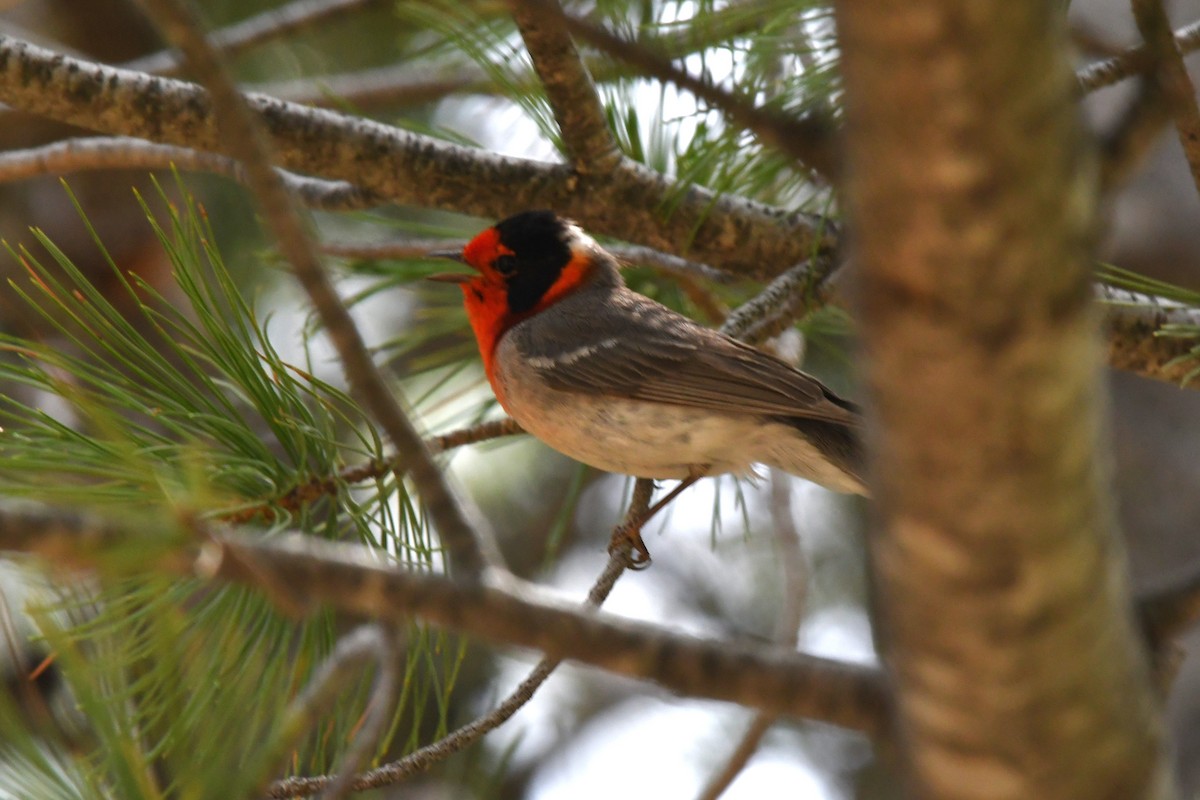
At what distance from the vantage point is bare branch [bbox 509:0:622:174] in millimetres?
2473

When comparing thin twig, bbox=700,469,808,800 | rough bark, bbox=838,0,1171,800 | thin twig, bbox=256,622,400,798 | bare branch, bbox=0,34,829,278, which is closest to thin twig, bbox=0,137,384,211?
bare branch, bbox=0,34,829,278

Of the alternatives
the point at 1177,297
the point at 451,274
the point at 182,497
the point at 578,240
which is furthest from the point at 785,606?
the point at 182,497

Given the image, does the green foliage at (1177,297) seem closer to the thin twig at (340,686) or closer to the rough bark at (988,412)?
the rough bark at (988,412)

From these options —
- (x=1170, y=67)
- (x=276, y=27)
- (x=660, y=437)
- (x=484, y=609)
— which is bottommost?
(x=660, y=437)

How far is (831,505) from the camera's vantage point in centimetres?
623

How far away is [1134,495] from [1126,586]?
3.47 meters

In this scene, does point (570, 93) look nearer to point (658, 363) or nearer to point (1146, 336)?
point (658, 363)

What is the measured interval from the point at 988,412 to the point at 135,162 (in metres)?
2.82

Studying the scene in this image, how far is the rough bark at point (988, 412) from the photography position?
2.79 feet

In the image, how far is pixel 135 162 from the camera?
314 cm

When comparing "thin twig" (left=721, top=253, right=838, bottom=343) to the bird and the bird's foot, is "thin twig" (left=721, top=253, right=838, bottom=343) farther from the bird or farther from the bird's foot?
the bird's foot

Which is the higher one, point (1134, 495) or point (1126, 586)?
point (1126, 586)

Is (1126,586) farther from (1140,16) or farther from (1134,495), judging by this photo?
(1134,495)

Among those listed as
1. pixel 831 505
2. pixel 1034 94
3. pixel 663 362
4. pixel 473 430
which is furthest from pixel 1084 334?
pixel 831 505
